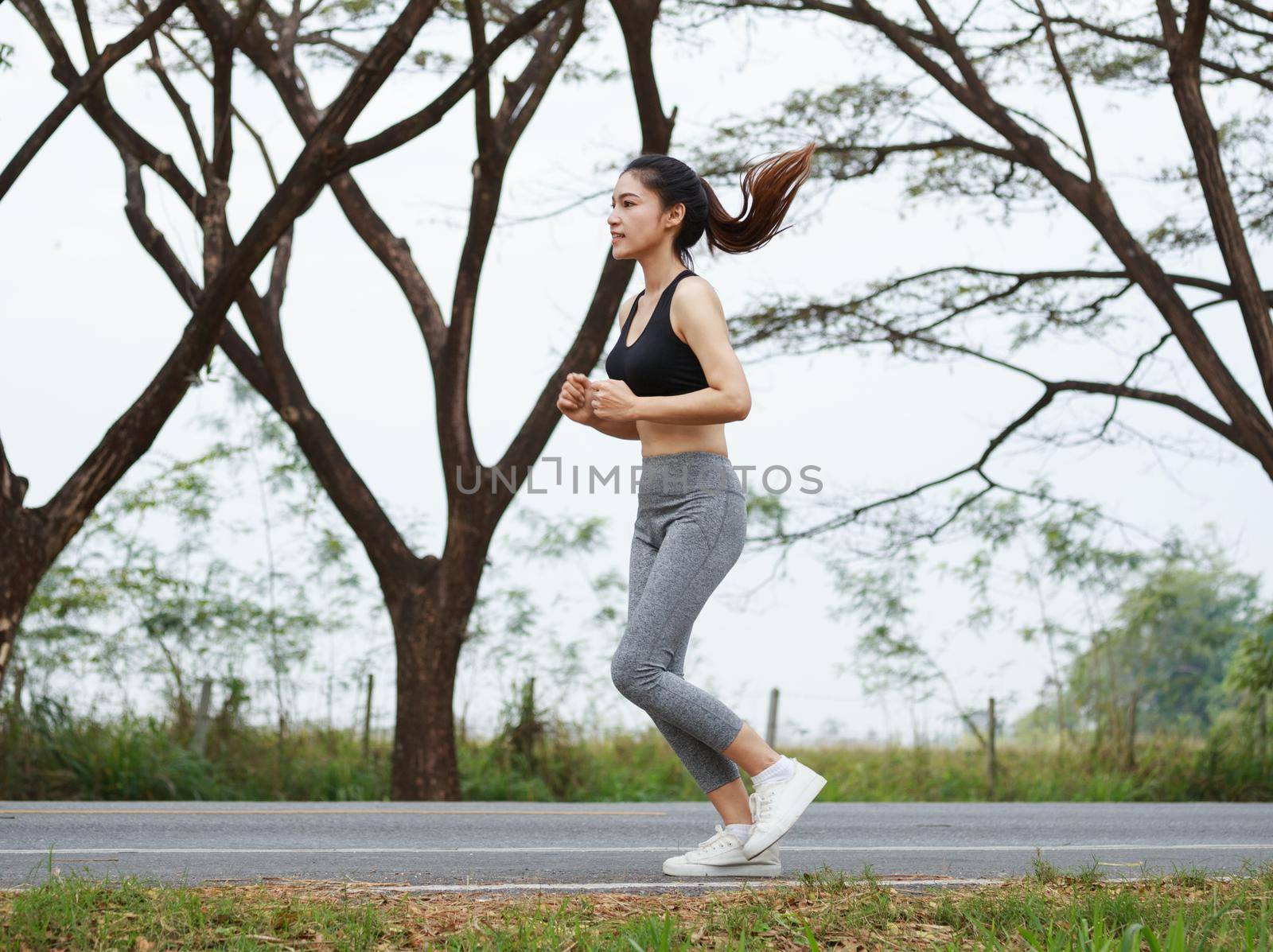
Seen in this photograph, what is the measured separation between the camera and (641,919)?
11.1 feet

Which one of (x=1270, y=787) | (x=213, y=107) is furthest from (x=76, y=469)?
(x=1270, y=787)

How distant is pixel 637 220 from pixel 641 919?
2104mm

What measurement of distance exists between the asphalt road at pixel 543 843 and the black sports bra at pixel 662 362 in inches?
59.4

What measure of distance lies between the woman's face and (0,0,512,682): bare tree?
20.9 ft

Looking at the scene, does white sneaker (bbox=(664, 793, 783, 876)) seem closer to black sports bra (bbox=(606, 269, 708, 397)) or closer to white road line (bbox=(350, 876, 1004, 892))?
white road line (bbox=(350, 876, 1004, 892))

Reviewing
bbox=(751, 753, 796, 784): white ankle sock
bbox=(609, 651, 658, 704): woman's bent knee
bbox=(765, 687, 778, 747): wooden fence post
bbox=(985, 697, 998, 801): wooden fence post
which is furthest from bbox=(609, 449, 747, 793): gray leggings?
bbox=(765, 687, 778, 747): wooden fence post

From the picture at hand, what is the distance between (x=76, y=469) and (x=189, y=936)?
23.6 feet

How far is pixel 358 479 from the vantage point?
11.0 m

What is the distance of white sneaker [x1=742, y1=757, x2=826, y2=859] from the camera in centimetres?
414

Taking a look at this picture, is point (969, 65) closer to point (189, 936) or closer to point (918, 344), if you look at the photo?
point (918, 344)

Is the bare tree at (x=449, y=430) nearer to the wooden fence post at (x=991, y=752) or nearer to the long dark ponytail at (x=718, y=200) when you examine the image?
the wooden fence post at (x=991, y=752)

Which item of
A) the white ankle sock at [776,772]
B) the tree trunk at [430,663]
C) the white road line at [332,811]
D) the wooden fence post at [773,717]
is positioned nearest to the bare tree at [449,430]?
the tree trunk at [430,663]

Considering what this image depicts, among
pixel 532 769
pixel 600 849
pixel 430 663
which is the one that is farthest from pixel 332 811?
pixel 532 769

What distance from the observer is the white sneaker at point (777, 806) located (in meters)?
4.14
